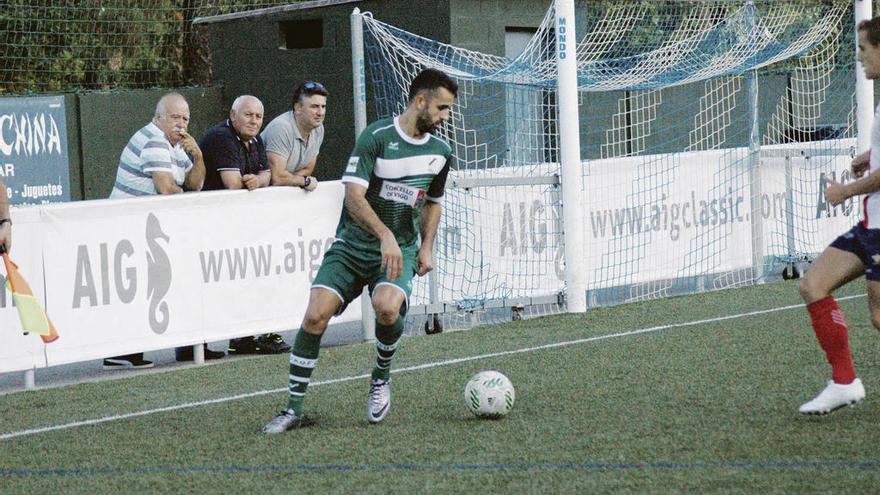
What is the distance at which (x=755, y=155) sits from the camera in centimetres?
1372

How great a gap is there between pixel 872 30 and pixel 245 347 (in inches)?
213

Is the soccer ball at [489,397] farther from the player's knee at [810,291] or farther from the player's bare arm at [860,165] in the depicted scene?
the player's bare arm at [860,165]

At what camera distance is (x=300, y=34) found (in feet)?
57.3

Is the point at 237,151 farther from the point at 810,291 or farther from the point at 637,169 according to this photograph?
the point at 810,291

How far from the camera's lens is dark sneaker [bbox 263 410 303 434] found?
6.88 metres

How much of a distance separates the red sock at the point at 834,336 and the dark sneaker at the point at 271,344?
467 cm

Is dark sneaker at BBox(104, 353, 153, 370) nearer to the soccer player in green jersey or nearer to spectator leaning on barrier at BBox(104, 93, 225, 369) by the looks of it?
spectator leaning on barrier at BBox(104, 93, 225, 369)

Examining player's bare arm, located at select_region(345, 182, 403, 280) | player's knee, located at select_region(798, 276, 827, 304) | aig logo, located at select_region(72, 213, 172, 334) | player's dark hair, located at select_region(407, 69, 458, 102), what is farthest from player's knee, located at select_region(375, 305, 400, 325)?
aig logo, located at select_region(72, 213, 172, 334)

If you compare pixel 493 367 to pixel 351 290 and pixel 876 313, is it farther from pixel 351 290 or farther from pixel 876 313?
pixel 876 313

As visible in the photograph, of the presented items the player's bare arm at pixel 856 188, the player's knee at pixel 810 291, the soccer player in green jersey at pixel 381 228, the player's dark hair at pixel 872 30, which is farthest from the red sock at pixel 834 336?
the soccer player in green jersey at pixel 381 228

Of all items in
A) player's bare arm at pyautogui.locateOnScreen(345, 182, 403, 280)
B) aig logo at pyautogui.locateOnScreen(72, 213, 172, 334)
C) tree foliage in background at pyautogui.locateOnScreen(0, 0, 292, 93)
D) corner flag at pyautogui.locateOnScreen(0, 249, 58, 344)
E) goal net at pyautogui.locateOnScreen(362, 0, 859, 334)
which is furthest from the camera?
tree foliage in background at pyautogui.locateOnScreen(0, 0, 292, 93)

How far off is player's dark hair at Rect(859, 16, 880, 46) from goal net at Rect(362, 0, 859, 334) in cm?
530

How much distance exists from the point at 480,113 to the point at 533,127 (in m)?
0.81

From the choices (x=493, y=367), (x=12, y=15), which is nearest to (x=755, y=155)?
(x=493, y=367)
